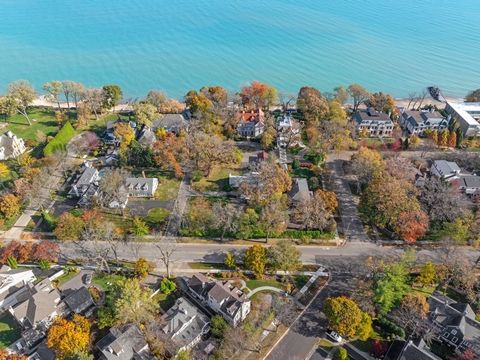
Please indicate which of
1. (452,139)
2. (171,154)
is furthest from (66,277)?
(452,139)

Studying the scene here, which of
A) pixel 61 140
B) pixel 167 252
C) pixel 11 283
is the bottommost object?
pixel 11 283

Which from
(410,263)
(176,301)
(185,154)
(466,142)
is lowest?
(176,301)

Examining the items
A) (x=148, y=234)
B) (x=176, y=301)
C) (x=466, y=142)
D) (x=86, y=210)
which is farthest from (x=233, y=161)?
(x=466, y=142)

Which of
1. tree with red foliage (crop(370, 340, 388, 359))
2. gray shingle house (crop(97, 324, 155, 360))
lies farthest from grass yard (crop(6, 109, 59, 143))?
tree with red foliage (crop(370, 340, 388, 359))

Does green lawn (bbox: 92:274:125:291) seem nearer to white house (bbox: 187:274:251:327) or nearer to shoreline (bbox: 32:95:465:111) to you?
white house (bbox: 187:274:251:327)

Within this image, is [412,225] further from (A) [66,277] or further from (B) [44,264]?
(B) [44,264]

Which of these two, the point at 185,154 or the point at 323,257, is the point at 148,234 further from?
the point at 323,257
